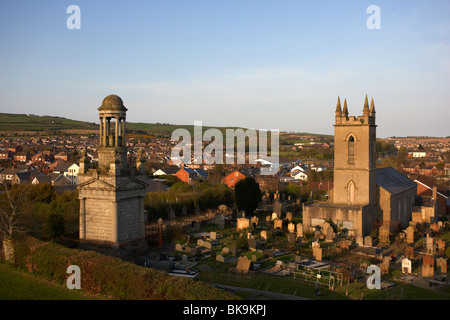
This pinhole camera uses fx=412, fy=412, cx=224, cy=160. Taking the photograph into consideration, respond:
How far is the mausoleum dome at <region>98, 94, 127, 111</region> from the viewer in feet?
70.5

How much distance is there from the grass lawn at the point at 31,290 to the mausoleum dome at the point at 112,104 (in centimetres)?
884

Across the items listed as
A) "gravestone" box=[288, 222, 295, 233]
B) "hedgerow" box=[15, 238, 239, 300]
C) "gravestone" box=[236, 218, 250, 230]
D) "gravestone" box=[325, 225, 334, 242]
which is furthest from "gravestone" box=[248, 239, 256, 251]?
"hedgerow" box=[15, 238, 239, 300]

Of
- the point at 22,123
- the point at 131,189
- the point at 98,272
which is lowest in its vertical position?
the point at 98,272

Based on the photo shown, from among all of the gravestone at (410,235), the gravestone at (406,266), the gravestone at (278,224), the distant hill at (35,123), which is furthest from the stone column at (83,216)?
the distant hill at (35,123)

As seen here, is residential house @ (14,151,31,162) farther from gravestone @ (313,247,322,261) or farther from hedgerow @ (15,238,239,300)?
gravestone @ (313,247,322,261)

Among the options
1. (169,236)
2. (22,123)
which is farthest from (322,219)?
(22,123)

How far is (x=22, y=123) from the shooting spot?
16300cm

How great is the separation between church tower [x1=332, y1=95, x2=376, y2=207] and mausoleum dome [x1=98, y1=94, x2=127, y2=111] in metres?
17.2

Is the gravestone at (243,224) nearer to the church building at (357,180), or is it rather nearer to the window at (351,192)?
the church building at (357,180)

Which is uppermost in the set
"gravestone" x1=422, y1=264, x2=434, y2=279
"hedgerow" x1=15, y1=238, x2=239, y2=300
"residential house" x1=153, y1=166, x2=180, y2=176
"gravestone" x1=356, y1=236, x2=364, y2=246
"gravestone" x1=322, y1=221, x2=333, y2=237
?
"residential house" x1=153, y1=166, x2=180, y2=176
